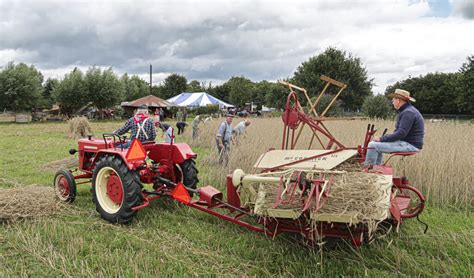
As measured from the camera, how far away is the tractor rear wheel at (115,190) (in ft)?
13.2

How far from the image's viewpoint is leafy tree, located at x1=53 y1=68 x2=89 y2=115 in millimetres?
31000

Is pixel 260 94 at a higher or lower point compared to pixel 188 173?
higher

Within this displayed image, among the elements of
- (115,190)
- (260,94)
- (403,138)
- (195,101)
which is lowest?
(115,190)

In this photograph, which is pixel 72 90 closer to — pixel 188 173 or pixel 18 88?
pixel 18 88

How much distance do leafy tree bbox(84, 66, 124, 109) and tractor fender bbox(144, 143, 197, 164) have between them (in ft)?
95.6

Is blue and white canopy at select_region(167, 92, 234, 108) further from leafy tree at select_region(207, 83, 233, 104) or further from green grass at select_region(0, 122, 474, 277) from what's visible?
green grass at select_region(0, 122, 474, 277)

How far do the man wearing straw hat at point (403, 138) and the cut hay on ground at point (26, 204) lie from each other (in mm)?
4045

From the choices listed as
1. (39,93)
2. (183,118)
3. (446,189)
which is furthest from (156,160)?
(39,93)

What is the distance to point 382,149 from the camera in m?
4.16

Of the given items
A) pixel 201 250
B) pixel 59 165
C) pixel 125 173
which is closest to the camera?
pixel 201 250

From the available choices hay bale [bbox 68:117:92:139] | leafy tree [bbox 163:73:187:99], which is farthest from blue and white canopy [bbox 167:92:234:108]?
hay bale [bbox 68:117:92:139]

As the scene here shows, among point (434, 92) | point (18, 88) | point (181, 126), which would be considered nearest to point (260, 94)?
point (434, 92)

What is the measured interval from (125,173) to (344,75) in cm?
3101

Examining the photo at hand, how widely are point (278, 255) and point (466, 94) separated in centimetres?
3542
